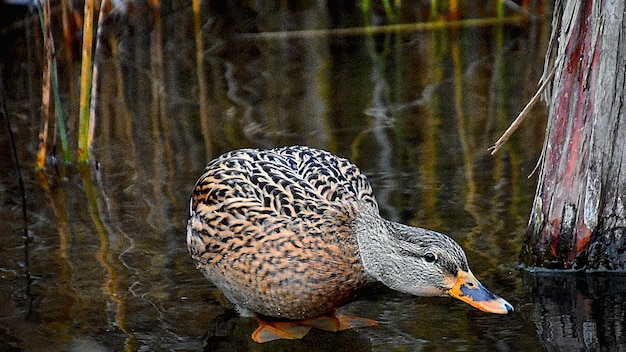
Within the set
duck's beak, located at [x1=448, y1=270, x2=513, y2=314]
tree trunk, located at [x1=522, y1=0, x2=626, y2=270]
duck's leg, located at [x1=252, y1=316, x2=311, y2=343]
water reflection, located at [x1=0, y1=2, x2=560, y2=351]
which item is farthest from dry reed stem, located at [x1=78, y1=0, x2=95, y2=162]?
duck's beak, located at [x1=448, y1=270, x2=513, y2=314]

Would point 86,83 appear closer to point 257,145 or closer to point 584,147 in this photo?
point 257,145

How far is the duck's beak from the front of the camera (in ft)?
13.2

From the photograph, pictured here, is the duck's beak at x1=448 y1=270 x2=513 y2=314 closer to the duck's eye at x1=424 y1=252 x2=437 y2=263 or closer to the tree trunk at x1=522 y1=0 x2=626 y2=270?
the duck's eye at x1=424 y1=252 x2=437 y2=263

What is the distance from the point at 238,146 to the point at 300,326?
2.66 m

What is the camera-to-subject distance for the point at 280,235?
427cm

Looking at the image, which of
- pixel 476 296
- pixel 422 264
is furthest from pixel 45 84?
pixel 476 296

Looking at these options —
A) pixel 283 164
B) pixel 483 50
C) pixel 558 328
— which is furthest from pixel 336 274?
pixel 483 50

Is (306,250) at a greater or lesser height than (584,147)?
lesser

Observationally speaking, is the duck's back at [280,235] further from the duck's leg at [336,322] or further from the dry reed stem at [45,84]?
the dry reed stem at [45,84]

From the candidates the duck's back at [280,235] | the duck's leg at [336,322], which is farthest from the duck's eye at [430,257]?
the duck's leg at [336,322]

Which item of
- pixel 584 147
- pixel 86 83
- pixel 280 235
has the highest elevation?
pixel 86 83

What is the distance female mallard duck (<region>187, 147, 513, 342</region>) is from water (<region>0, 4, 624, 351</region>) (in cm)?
22

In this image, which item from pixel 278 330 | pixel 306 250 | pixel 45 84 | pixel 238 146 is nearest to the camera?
pixel 306 250

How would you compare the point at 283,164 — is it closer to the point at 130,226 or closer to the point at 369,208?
the point at 369,208
